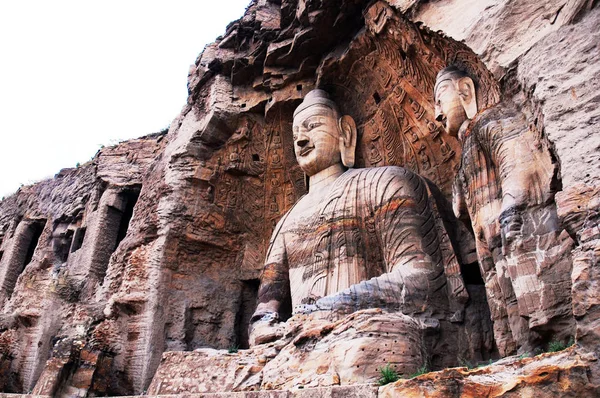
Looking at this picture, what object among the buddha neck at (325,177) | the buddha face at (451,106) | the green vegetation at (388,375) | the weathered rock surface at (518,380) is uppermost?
the buddha neck at (325,177)

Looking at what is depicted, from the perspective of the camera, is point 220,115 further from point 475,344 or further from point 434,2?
point 475,344

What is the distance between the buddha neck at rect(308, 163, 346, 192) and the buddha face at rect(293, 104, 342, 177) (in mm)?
44

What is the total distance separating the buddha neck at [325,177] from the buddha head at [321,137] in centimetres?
4

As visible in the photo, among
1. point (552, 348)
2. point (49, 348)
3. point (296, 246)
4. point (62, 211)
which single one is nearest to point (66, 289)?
point (49, 348)

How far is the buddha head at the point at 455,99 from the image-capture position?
15.5 ft

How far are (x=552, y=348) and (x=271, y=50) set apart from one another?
5359mm

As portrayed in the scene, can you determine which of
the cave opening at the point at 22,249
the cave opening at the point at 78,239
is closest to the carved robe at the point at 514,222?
the cave opening at the point at 78,239

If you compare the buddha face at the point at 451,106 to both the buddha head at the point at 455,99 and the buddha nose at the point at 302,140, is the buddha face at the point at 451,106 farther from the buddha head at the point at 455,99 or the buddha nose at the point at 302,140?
the buddha nose at the point at 302,140

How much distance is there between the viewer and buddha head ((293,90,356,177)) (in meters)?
6.66

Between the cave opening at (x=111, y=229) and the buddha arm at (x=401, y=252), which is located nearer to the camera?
the buddha arm at (x=401, y=252)

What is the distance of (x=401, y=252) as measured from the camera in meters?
5.20

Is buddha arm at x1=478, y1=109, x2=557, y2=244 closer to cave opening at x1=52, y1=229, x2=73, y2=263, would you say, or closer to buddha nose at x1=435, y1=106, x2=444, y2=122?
buddha nose at x1=435, y1=106, x2=444, y2=122

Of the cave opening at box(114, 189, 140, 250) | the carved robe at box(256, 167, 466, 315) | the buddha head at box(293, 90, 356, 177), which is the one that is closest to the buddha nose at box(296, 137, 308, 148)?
the buddha head at box(293, 90, 356, 177)

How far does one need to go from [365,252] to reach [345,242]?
0.74ft
